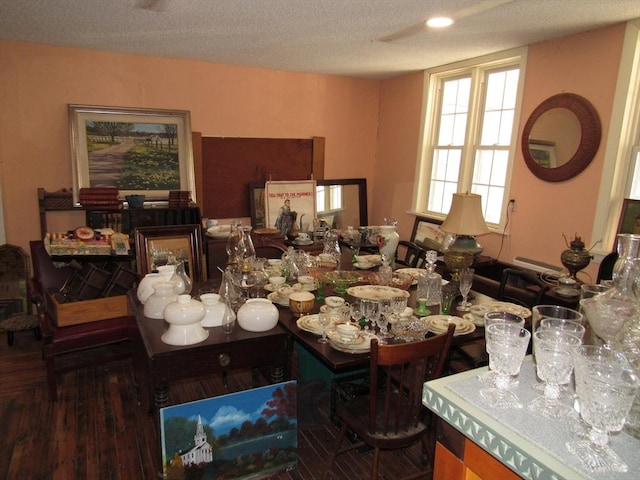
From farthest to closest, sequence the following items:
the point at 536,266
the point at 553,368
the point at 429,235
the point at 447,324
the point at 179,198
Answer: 1. the point at 429,235
2. the point at 179,198
3. the point at 536,266
4. the point at 447,324
5. the point at 553,368

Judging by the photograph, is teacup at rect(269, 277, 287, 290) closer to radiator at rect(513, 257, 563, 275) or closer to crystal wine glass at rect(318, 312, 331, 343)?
crystal wine glass at rect(318, 312, 331, 343)

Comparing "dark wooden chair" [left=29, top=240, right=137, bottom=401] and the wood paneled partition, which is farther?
the wood paneled partition

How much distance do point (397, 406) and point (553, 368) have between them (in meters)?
0.97

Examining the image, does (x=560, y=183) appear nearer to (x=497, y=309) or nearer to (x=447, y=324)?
(x=497, y=309)

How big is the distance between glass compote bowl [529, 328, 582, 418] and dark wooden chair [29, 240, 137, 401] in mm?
2318

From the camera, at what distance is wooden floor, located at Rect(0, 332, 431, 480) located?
2398 mm

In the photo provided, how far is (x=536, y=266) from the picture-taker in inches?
152

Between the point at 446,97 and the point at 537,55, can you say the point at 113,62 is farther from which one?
the point at 537,55

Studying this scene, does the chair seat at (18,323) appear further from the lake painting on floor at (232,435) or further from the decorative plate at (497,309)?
the decorative plate at (497,309)

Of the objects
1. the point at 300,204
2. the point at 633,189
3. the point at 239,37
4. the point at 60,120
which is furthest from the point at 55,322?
the point at 633,189

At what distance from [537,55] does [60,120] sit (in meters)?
4.26

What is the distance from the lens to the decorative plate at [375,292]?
107 inches

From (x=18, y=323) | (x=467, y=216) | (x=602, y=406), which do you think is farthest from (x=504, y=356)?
(x=18, y=323)

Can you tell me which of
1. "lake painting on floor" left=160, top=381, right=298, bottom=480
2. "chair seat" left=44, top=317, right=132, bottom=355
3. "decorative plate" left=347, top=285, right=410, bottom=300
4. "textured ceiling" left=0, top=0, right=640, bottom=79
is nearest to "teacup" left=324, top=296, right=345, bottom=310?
"decorative plate" left=347, top=285, right=410, bottom=300
